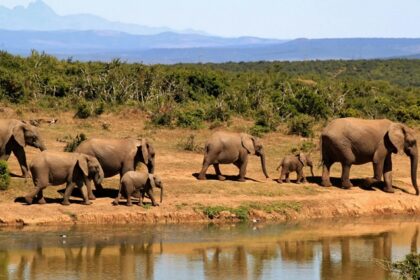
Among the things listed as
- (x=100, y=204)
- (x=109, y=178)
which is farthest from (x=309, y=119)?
(x=100, y=204)

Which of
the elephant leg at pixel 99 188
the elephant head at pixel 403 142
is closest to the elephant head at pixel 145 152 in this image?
the elephant leg at pixel 99 188

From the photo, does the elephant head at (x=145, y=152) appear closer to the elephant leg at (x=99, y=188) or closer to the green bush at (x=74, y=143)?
the elephant leg at (x=99, y=188)

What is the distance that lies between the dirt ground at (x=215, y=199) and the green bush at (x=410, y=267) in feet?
29.6

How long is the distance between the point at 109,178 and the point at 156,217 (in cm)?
314

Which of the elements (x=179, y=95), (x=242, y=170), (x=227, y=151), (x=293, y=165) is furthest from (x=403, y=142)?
(x=179, y=95)

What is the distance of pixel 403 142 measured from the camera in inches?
1135

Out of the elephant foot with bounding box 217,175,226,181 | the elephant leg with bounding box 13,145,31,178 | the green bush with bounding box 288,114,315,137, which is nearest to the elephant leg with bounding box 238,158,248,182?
the elephant foot with bounding box 217,175,226,181

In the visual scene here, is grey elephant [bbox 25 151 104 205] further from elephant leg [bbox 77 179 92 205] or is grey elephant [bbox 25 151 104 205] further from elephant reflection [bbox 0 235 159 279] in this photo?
elephant reflection [bbox 0 235 159 279]

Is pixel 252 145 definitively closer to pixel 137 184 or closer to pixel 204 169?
pixel 204 169

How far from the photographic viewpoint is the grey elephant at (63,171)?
24.2 metres

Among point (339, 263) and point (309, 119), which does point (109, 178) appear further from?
point (309, 119)

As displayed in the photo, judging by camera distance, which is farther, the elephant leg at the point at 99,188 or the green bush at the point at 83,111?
the green bush at the point at 83,111

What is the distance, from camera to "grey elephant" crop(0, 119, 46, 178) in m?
26.8

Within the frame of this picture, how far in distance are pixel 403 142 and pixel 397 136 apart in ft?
0.90
